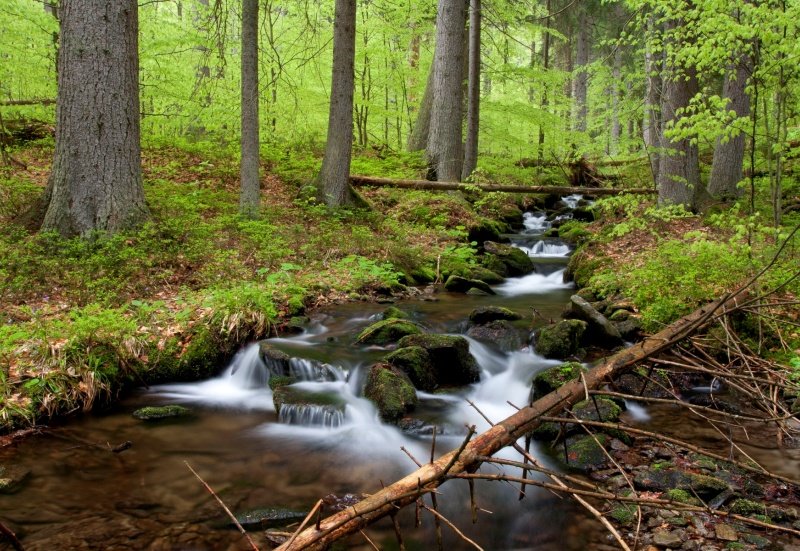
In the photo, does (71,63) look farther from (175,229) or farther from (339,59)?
(339,59)

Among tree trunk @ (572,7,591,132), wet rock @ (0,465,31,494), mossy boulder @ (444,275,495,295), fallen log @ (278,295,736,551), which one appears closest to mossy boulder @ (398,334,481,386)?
fallen log @ (278,295,736,551)

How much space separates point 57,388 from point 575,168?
51.7ft

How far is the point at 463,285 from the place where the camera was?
372 inches

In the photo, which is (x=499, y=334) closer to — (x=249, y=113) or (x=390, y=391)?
(x=390, y=391)

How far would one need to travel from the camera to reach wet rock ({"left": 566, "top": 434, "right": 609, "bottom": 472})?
4.28 metres

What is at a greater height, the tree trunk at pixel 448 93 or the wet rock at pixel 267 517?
the tree trunk at pixel 448 93

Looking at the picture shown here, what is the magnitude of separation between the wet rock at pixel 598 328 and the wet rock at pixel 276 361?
3.88m

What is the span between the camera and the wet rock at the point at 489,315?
739 cm

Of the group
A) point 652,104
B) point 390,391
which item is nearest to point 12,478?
point 390,391

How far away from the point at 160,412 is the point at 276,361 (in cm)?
135

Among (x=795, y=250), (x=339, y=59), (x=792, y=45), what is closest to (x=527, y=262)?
(x=795, y=250)

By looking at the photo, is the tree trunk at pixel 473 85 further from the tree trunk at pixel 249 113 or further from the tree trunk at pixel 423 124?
the tree trunk at pixel 249 113

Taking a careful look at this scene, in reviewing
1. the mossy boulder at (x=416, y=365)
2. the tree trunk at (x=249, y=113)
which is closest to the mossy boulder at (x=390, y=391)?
the mossy boulder at (x=416, y=365)

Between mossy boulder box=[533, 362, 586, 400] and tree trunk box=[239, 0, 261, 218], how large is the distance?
6792 mm
